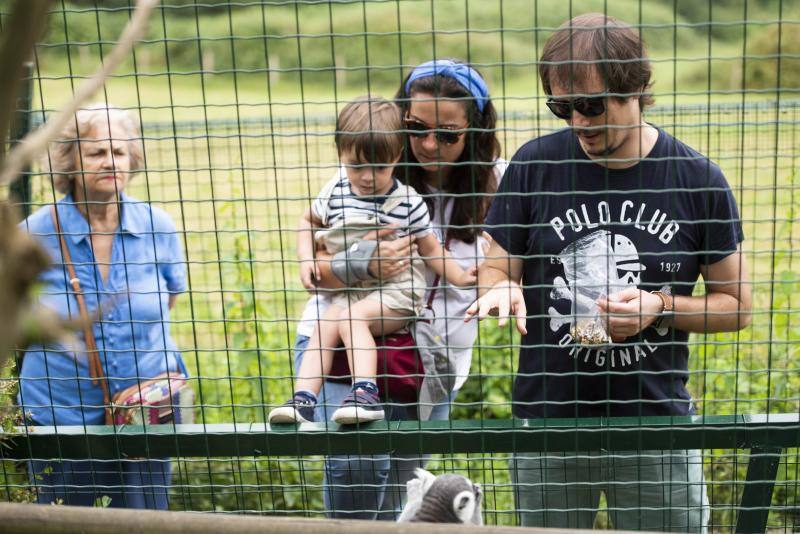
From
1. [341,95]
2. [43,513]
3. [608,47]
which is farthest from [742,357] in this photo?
[341,95]

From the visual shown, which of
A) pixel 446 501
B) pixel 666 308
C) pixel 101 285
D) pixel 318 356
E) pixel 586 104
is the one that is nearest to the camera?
pixel 446 501

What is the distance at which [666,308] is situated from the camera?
7.21 feet

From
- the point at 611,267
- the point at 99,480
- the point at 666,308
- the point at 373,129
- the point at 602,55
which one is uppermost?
the point at 602,55

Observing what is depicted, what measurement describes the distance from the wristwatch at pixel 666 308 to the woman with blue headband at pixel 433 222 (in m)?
0.55

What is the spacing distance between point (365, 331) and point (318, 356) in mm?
182

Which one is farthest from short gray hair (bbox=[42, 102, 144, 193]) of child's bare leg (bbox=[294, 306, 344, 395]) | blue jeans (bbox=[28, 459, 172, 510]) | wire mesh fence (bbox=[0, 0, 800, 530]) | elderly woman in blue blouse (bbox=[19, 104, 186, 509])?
blue jeans (bbox=[28, 459, 172, 510])

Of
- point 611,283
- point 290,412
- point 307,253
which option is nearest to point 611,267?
point 611,283

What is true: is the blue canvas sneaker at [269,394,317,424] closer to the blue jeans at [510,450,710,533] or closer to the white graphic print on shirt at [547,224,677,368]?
the blue jeans at [510,450,710,533]

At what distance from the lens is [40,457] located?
249 centimetres

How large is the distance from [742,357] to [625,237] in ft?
8.57

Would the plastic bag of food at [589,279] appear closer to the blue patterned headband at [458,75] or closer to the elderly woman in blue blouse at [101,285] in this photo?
the blue patterned headband at [458,75]

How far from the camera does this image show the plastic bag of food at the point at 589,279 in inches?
87.4

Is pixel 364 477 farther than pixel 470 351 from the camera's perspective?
No

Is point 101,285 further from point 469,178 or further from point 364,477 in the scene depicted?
point 469,178
